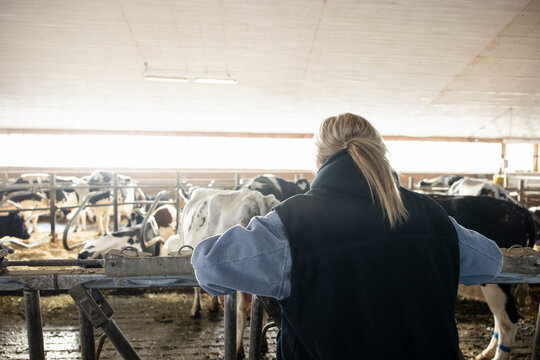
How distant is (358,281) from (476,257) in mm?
511

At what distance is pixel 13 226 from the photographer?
657 cm

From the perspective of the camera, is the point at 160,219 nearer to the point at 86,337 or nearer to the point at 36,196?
the point at 36,196

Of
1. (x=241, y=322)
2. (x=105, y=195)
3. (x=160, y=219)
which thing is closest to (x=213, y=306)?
(x=241, y=322)

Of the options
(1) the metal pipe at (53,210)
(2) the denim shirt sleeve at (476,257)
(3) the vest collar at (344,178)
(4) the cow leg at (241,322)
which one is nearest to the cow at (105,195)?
(1) the metal pipe at (53,210)

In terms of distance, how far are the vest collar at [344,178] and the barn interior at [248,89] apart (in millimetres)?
2562

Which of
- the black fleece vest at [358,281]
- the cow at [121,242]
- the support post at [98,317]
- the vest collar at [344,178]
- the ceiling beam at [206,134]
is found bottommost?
the cow at [121,242]

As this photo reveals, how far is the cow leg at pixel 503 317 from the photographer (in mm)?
2820

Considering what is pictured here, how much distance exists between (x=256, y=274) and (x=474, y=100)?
1518 cm

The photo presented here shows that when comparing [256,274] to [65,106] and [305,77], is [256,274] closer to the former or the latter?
[305,77]

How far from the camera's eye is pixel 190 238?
336 cm

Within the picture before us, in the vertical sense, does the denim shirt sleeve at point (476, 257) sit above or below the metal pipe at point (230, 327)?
above

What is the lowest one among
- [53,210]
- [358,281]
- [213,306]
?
[213,306]

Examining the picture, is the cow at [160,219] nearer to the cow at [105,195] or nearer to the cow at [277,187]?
the cow at [105,195]

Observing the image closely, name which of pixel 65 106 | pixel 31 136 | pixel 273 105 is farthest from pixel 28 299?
pixel 31 136
